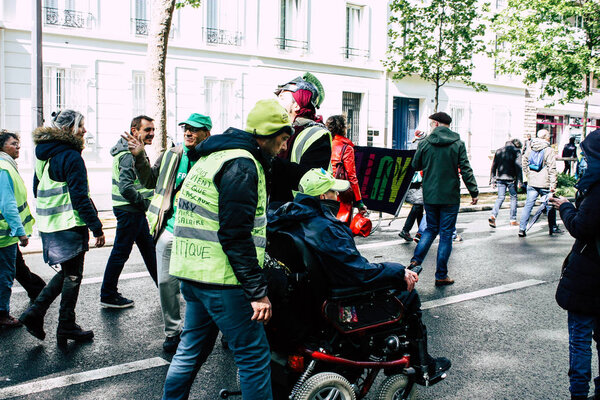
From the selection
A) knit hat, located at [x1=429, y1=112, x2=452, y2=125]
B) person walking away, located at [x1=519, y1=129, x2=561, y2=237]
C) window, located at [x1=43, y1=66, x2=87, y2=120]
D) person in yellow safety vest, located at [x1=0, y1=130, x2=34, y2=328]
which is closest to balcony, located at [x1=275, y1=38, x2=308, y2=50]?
window, located at [x1=43, y1=66, x2=87, y2=120]

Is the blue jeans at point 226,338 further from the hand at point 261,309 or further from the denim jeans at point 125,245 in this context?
the denim jeans at point 125,245

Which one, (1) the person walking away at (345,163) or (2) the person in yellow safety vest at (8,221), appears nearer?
(2) the person in yellow safety vest at (8,221)

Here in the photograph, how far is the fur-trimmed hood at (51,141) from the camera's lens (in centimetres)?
476

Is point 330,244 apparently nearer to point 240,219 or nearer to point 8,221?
point 240,219

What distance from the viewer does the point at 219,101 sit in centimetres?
1925

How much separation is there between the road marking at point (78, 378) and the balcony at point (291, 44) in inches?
676

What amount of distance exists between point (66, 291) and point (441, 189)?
4234 mm

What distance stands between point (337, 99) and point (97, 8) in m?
9.01

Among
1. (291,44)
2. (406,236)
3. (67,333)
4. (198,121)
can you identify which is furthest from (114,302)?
(291,44)

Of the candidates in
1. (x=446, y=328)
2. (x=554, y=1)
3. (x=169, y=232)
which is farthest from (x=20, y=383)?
(x=554, y=1)

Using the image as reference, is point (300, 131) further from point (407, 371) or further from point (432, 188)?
point (432, 188)

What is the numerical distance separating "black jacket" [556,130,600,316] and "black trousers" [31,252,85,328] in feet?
11.8

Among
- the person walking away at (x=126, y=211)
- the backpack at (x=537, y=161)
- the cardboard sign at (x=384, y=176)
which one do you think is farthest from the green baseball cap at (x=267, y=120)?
the backpack at (x=537, y=161)

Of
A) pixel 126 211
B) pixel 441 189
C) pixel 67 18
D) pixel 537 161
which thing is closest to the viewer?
pixel 126 211
